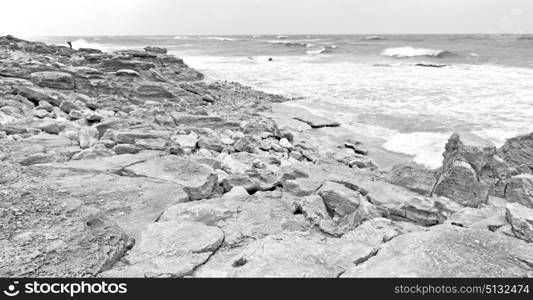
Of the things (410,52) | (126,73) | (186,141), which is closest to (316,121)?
(186,141)

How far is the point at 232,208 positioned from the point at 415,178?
2653 mm

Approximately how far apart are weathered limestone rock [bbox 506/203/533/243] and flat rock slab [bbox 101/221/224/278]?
2485 mm

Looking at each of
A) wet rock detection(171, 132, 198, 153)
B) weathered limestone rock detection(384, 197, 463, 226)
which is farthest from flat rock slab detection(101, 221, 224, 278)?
wet rock detection(171, 132, 198, 153)

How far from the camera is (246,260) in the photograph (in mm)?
2701

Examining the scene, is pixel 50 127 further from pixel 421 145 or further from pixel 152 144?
pixel 421 145

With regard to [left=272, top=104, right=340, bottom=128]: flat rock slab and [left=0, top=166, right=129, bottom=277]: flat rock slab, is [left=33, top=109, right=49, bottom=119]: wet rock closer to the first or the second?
[left=0, top=166, right=129, bottom=277]: flat rock slab

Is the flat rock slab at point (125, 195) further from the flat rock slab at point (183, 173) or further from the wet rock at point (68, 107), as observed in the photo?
the wet rock at point (68, 107)

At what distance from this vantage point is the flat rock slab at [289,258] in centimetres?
255

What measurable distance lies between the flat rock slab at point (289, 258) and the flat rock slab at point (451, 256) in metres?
0.15

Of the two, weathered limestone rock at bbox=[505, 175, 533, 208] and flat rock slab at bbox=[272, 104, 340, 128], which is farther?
flat rock slab at bbox=[272, 104, 340, 128]

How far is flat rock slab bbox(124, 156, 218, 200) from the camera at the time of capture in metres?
4.14

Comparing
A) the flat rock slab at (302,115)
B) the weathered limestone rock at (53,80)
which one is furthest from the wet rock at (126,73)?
the flat rock slab at (302,115)

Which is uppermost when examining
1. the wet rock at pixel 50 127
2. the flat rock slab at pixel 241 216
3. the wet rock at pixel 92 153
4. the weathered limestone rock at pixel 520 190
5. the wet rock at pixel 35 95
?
the wet rock at pixel 35 95

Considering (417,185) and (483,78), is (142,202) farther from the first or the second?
(483,78)
